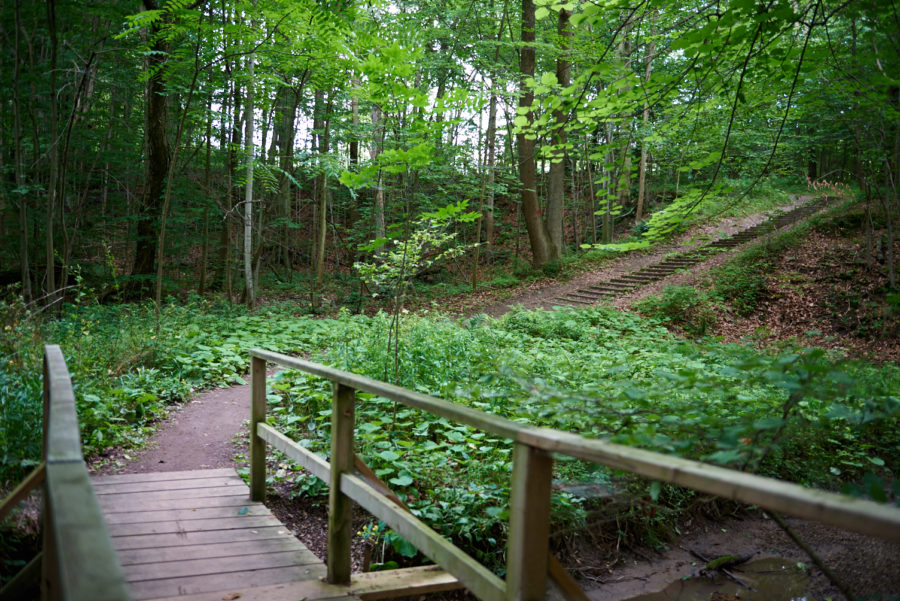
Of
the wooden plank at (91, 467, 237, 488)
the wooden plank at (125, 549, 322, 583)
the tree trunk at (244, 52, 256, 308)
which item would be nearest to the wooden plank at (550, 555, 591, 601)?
the wooden plank at (125, 549, 322, 583)

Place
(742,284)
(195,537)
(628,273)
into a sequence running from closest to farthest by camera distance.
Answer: (195,537) → (742,284) → (628,273)

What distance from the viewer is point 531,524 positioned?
155 centimetres

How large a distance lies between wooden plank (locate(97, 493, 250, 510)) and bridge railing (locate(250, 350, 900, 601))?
44.7 inches

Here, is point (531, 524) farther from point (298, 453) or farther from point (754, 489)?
point (298, 453)

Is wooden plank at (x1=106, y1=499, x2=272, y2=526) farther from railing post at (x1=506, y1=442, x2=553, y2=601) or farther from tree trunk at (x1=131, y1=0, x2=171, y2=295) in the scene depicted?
tree trunk at (x1=131, y1=0, x2=171, y2=295)

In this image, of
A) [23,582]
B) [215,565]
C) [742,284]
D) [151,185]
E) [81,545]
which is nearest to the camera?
[81,545]

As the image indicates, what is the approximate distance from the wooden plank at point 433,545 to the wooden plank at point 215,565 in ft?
2.12

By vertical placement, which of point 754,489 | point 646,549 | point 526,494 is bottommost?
point 646,549

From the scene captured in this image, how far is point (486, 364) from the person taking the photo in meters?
7.29

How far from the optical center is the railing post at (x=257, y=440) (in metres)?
3.92

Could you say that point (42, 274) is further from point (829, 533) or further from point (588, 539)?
point (829, 533)

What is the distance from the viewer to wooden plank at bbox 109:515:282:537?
3.24 metres

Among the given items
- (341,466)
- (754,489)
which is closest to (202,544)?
(341,466)

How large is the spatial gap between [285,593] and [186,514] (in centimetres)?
132
